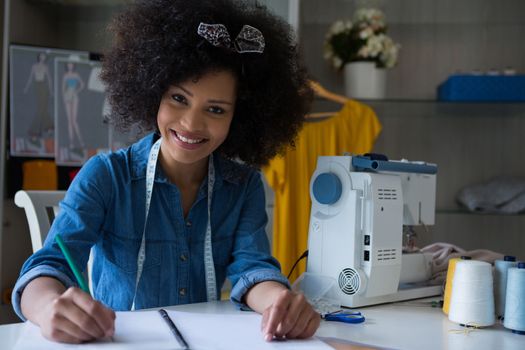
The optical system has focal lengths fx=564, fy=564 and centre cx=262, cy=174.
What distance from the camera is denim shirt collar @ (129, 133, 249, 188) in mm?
1329

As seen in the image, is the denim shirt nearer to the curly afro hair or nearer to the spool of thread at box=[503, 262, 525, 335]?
the curly afro hair

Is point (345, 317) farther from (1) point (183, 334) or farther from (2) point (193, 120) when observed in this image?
(2) point (193, 120)

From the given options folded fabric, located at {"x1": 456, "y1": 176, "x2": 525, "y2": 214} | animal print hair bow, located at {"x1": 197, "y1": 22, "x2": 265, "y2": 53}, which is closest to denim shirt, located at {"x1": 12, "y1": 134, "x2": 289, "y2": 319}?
animal print hair bow, located at {"x1": 197, "y1": 22, "x2": 265, "y2": 53}

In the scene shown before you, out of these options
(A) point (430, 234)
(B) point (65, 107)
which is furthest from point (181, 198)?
(A) point (430, 234)

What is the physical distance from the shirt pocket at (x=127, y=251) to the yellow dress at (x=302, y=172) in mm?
1231

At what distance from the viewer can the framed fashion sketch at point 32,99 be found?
2.48 meters

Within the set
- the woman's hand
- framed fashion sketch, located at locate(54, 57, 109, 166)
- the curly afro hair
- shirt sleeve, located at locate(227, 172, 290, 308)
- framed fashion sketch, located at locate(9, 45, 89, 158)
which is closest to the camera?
the woman's hand

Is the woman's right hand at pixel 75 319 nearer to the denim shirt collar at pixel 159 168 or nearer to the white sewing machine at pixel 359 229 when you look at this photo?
the denim shirt collar at pixel 159 168

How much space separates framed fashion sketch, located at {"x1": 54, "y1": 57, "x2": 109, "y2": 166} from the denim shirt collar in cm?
128

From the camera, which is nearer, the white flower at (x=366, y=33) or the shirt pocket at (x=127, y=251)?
the shirt pocket at (x=127, y=251)

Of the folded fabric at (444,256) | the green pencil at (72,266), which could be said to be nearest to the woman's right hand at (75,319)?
the green pencil at (72,266)

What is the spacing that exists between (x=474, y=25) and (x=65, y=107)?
6.99 feet

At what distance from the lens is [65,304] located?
2.74 ft

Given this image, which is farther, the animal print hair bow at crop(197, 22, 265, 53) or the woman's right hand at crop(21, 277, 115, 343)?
the animal print hair bow at crop(197, 22, 265, 53)
